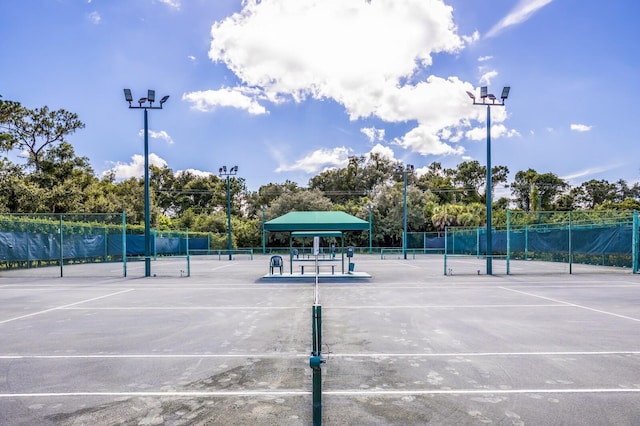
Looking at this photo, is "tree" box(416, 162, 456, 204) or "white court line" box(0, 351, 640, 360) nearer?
"white court line" box(0, 351, 640, 360)

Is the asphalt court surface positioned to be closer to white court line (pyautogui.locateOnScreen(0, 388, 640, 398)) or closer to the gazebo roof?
white court line (pyautogui.locateOnScreen(0, 388, 640, 398))

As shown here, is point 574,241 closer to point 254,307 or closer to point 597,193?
point 254,307

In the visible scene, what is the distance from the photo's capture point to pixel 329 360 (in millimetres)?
6926

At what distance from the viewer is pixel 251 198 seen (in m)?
74.2

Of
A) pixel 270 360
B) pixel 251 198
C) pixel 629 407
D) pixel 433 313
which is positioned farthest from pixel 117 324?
pixel 251 198

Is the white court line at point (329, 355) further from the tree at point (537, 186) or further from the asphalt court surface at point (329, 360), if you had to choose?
the tree at point (537, 186)

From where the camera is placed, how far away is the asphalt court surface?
4996 millimetres

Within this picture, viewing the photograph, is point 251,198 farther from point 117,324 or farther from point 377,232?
point 117,324

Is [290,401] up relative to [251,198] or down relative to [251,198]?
down

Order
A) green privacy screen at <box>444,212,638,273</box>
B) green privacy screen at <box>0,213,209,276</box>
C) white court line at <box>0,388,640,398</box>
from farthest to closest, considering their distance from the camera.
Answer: green privacy screen at <box>0,213,209,276</box>
green privacy screen at <box>444,212,638,273</box>
white court line at <box>0,388,640,398</box>

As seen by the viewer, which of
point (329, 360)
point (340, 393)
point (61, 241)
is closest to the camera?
point (340, 393)

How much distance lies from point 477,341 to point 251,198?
6761 cm

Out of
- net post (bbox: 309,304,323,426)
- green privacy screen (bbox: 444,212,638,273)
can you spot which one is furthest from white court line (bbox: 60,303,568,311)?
green privacy screen (bbox: 444,212,638,273)

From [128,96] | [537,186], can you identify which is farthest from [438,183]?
[128,96]
